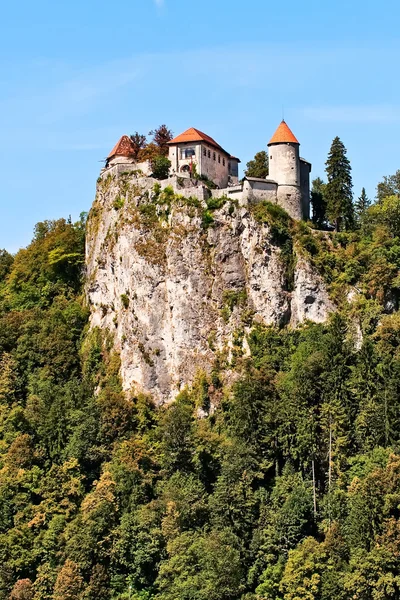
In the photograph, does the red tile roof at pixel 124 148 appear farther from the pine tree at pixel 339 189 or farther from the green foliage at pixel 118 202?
the pine tree at pixel 339 189

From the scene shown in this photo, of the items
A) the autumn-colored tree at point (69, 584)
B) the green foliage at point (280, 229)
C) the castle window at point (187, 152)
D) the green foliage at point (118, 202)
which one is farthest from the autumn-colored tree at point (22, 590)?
the castle window at point (187, 152)

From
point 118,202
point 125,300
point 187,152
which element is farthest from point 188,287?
point 187,152

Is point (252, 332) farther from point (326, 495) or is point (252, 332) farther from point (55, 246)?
point (55, 246)

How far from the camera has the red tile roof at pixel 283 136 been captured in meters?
97.6

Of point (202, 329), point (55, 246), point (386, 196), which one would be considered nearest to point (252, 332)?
point (202, 329)

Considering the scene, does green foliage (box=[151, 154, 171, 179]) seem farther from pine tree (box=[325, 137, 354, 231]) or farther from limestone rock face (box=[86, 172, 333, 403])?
pine tree (box=[325, 137, 354, 231])

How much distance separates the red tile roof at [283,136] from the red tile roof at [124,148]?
45.5 feet

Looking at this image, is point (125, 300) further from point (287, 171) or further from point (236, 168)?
point (287, 171)

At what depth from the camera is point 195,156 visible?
100 meters

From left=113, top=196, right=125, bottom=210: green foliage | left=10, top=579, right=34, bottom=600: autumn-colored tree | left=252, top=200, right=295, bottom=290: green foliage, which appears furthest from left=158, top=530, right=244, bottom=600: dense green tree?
left=113, top=196, right=125, bottom=210: green foliage

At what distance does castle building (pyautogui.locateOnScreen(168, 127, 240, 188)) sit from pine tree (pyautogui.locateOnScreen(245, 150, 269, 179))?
249 centimetres

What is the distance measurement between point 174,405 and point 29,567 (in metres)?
16.3

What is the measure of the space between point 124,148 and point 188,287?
16.5 metres

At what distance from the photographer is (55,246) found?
11294cm
